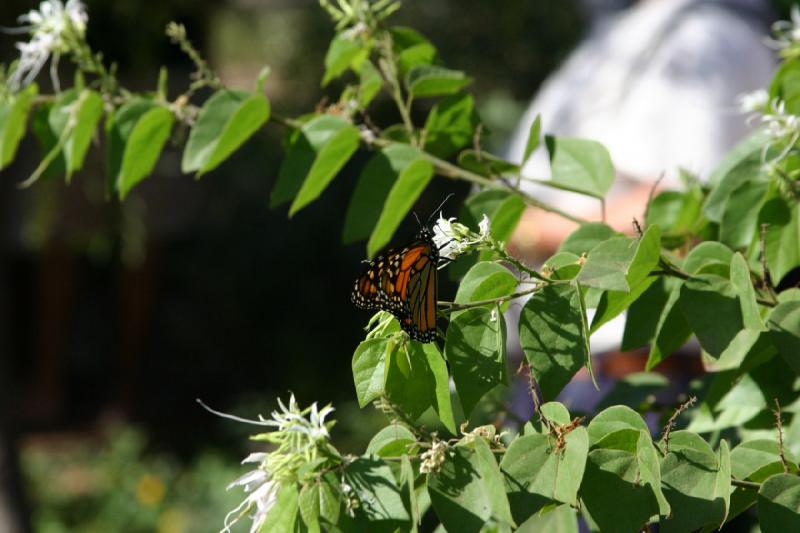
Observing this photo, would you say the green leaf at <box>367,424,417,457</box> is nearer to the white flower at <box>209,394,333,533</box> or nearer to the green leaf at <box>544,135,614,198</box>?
the white flower at <box>209,394,333,533</box>

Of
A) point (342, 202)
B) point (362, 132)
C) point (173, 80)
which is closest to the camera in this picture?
point (362, 132)

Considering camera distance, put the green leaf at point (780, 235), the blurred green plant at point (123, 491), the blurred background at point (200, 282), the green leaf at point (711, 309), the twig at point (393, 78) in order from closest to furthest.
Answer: the green leaf at point (711, 309)
the green leaf at point (780, 235)
the twig at point (393, 78)
the blurred green plant at point (123, 491)
the blurred background at point (200, 282)

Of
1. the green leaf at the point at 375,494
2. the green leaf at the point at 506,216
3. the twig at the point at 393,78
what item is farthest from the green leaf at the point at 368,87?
the green leaf at the point at 375,494

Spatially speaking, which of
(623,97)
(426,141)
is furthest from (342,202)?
(426,141)

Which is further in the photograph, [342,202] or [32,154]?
[342,202]

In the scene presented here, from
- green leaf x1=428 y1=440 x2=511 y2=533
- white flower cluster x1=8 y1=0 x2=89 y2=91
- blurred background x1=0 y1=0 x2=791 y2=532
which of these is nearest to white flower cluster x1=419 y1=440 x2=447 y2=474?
green leaf x1=428 y1=440 x2=511 y2=533

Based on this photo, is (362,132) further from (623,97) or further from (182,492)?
(182,492)

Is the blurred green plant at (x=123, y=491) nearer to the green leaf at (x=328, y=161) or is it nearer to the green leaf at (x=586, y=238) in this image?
the green leaf at (x=328, y=161)
